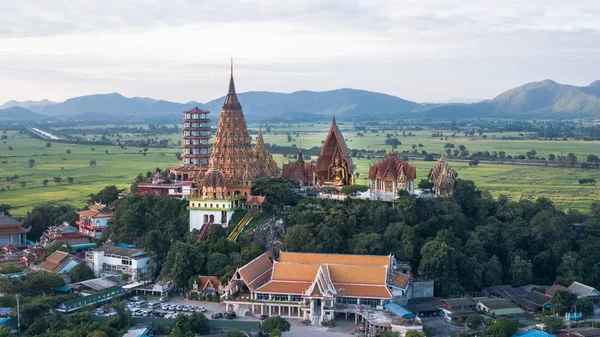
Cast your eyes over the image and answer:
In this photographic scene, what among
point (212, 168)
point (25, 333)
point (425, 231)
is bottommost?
point (25, 333)

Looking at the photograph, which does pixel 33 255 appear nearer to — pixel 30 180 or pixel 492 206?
pixel 492 206

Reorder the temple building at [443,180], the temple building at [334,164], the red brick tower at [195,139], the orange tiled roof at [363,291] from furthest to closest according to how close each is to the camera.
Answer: the red brick tower at [195,139] → the temple building at [334,164] → the temple building at [443,180] → the orange tiled roof at [363,291]

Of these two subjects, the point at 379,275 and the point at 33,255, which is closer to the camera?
the point at 379,275

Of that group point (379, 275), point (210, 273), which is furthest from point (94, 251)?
point (379, 275)

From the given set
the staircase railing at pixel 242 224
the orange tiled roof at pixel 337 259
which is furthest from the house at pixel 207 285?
the staircase railing at pixel 242 224

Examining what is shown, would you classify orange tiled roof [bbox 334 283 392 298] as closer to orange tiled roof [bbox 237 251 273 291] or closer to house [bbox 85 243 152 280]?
orange tiled roof [bbox 237 251 273 291]

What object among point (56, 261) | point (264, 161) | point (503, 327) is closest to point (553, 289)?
point (503, 327)

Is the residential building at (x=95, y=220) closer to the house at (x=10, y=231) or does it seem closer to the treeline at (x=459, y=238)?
the house at (x=10, y=231)
